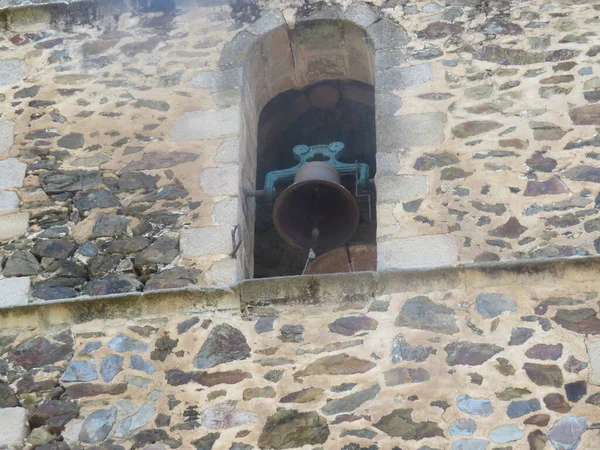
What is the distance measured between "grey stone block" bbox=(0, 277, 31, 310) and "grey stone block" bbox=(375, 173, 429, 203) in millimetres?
1834

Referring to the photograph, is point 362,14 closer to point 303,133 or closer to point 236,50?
point 236,50

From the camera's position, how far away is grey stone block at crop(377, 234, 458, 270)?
6270 millimetres

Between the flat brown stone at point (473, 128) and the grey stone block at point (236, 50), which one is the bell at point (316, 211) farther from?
the grey stone block at point (236, 50)

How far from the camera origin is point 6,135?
7.44 m

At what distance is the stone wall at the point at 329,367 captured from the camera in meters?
5.55

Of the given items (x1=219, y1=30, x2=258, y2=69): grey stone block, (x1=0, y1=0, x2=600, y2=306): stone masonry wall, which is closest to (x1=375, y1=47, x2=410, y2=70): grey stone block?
(x1=0, y1=0, x2=600, y2=306): stone masonry wall

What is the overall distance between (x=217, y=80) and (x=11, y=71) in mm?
1308

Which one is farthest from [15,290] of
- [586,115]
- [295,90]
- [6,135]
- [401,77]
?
[586,115]

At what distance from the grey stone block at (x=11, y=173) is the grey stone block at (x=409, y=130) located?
197 cm

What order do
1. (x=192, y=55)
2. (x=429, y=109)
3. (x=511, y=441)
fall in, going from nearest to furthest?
(x=511, y=441), (x=429, y=109), (x=192, y=55)

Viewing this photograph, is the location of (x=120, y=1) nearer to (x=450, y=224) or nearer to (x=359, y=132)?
(x=359, y=132)

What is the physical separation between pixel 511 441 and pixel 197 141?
8.70 feet

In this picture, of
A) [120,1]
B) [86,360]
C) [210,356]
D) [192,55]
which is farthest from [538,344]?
[120,1]

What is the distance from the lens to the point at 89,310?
20.3ft
